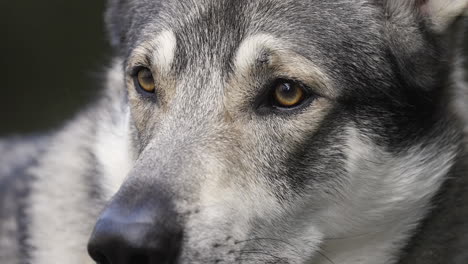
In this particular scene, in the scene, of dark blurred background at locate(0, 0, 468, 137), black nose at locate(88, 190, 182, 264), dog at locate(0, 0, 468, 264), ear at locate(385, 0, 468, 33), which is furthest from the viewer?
dark blurred background at locate(0, 0, 468, 137)

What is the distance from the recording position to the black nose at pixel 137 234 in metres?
2.89

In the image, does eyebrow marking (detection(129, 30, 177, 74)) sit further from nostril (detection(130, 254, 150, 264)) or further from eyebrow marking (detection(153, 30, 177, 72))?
nostril (detection(130, 254, 150, 264))

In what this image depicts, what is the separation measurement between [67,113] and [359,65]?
7.03 metres

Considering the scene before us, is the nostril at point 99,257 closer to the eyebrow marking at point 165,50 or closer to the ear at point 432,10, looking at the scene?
the eyebrow marking at point 165,50

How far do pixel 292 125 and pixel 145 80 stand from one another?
30.5 inches

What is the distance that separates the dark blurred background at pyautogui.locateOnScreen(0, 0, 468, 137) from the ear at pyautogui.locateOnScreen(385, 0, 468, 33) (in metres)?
6.70

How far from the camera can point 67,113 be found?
9859 millimetres

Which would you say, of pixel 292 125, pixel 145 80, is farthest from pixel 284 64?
pixel 145 80

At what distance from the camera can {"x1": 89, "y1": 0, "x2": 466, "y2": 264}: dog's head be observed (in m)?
3.17

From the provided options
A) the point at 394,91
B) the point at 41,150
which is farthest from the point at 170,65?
the point at 41,150

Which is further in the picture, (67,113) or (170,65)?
(67,113)

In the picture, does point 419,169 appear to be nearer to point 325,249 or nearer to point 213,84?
point 325,249

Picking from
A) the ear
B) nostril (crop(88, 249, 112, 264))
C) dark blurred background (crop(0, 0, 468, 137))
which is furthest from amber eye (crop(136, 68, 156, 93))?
dark blurred background (crop(0, 0, 468, 137))

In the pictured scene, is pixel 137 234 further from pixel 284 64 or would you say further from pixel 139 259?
pixel 284 64
